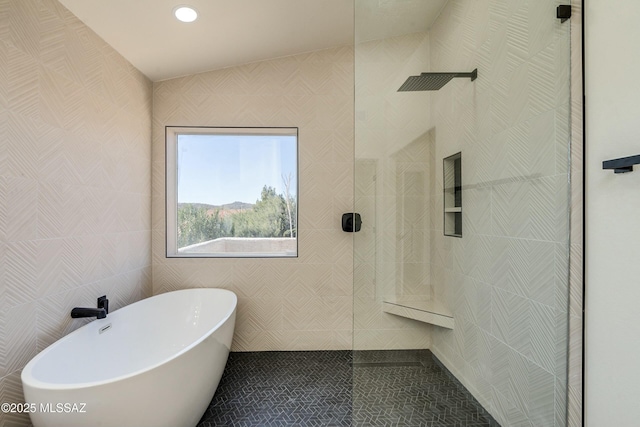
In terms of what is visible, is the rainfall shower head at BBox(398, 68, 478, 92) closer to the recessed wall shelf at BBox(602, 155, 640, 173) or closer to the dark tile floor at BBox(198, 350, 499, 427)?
the recessed wall shelf at BBox(602, 155, 640, 173)

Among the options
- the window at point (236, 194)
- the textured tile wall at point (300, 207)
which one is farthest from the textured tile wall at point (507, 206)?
the window at point (236, 194)

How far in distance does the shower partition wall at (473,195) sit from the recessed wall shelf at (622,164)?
21 centimetres

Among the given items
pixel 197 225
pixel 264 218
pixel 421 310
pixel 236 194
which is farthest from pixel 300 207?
pixel 421 310

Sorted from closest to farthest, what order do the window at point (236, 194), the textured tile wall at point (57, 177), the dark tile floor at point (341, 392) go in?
the dark tile floor at point (341, 392)
the textured tile wall at point (57, 177)
the window at point (236, 194)

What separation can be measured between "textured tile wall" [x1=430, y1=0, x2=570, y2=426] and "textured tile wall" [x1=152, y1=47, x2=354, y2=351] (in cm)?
140

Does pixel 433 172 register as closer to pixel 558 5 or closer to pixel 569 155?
pixel 569 155

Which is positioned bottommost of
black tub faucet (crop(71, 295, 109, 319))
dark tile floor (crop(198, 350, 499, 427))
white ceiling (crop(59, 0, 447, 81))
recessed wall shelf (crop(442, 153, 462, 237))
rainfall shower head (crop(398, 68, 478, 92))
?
dark tile floor (crop(198, 350, 499, 427))

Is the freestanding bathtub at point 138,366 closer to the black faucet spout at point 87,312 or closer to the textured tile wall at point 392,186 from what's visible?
the black faucet spout at point 87,312

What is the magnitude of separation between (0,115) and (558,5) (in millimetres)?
2401

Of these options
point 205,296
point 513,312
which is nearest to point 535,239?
point 513,312

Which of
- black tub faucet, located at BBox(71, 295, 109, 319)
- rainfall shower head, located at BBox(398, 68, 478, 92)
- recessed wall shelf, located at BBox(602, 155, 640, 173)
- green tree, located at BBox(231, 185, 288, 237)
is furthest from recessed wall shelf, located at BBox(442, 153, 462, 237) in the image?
black tub faucet, located at BBox(71, 295, 109, 319)

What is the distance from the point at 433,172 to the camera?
135 centimetres

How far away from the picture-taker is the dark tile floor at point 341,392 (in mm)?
1327

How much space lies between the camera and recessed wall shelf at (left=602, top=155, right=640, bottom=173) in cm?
88
